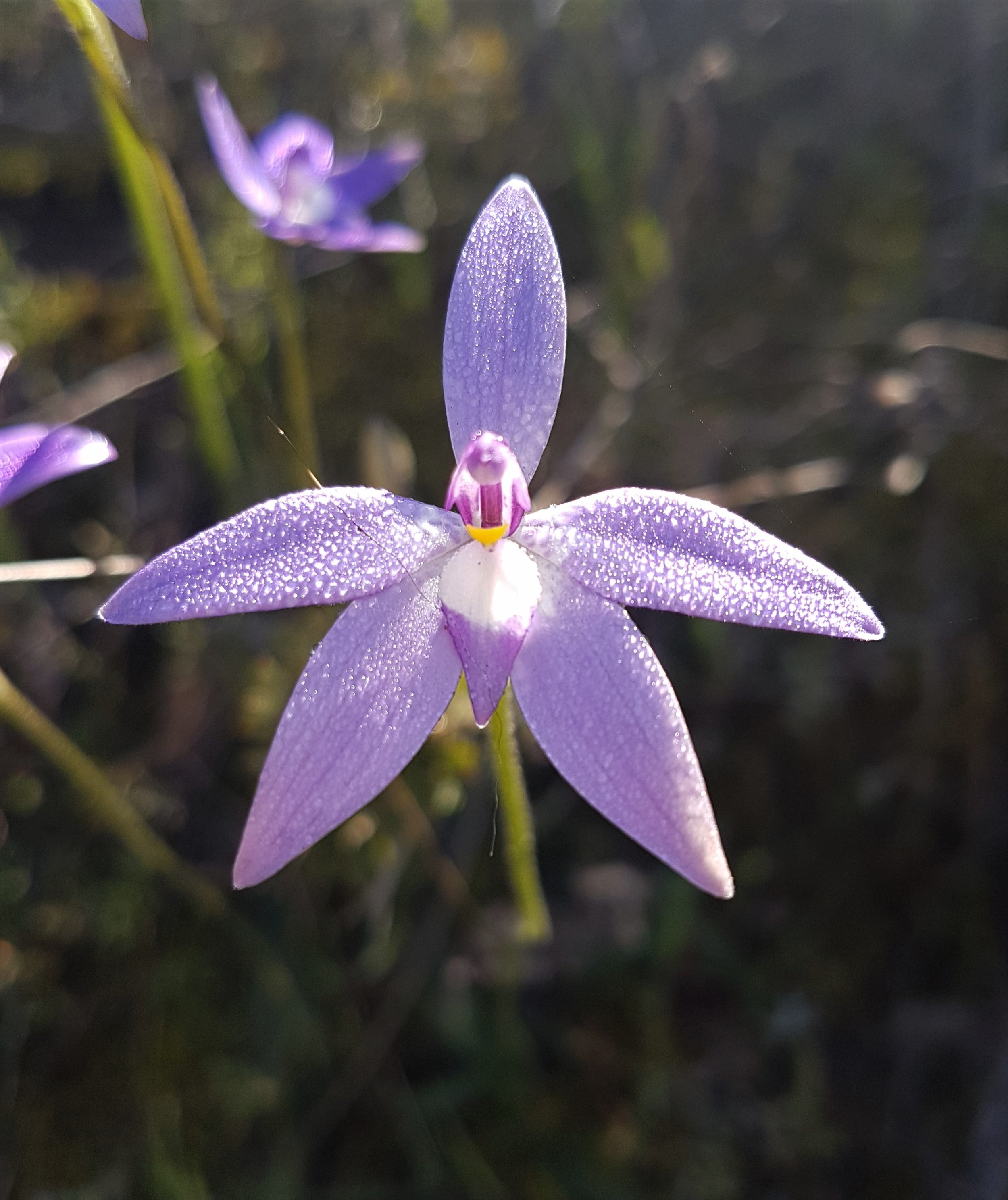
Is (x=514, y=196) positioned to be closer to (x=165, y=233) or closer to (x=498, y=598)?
(x=498, y=598)

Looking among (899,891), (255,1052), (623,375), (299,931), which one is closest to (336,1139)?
(255,1052)

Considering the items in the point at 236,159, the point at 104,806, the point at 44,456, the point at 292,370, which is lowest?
the point at 104,806

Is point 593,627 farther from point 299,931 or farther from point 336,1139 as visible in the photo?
point 336,1139

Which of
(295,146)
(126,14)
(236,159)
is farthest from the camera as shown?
(295,146)

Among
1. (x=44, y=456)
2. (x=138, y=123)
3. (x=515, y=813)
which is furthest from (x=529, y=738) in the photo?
(x=138, y=123)

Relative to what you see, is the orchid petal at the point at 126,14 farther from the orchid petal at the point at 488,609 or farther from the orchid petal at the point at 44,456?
the orchid petal at the point at 488,609

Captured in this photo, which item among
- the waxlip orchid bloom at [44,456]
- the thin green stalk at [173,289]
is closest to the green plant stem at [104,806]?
the waxlip orchid bloom at [44,456]

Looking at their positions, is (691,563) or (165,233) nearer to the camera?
(691,563)

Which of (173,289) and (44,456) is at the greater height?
(173,289)
